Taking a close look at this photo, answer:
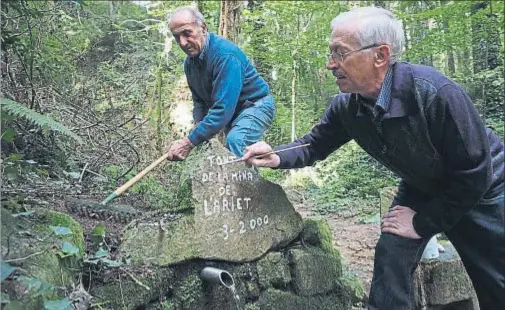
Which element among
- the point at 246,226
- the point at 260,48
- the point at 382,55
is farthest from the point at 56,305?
the point at 260,48

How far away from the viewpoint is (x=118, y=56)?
916 centimetres

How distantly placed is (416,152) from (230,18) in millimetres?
4592

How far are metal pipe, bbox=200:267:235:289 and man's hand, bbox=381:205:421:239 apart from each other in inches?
38.8

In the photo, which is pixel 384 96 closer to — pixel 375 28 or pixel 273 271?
pixel 375 28

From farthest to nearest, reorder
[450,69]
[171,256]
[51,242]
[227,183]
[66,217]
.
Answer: [450,69]
[227,183]
[171,256]
[66,217]
[51,242]

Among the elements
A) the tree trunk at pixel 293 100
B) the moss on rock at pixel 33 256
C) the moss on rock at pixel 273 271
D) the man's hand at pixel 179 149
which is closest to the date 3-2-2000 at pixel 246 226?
the moss on rock at pixel 273 271

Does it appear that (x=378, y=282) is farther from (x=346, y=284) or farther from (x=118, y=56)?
(x=118, y=56)

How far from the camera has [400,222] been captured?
8.56 ft

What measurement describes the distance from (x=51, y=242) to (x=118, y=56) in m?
7.42

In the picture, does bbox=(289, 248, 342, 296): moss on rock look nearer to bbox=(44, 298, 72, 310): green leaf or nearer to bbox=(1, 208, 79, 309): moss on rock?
bbox=(1, 208, 79, 309): moss on rock

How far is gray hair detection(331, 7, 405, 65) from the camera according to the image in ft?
7.94

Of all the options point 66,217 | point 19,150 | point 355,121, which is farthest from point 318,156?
point 19,150

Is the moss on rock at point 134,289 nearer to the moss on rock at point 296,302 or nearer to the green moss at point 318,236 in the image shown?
the moss on rock at point 296,302

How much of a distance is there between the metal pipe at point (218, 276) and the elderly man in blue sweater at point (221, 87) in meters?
0.80
